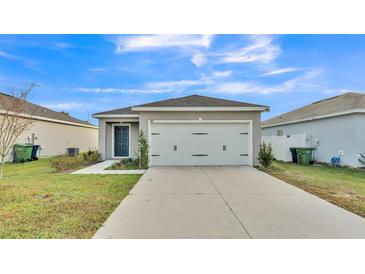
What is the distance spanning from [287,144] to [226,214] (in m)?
12.0

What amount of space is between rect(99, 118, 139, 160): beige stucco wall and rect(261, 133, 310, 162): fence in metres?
9.50

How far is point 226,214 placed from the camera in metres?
Result: 4.64

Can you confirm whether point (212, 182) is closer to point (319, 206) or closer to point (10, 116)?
point (319, 206)

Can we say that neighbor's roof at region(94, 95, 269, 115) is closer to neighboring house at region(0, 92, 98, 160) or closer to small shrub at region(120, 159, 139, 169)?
small shrub at region(120, 159, 139, 169)

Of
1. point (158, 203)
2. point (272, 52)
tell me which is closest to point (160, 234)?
point (158, 203)

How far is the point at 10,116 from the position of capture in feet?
26.2

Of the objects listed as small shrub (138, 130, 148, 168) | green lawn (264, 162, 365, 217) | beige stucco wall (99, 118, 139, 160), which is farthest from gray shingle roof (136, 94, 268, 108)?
green lawn (264, 162, 365, 217)

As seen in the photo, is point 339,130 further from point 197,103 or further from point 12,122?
point 12,122

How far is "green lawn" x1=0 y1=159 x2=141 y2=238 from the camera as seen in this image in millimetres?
3930

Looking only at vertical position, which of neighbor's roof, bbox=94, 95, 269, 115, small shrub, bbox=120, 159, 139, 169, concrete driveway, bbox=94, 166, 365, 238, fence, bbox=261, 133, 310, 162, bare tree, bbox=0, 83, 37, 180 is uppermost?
neighbor's roof, bbox=94, 95, 269, 115

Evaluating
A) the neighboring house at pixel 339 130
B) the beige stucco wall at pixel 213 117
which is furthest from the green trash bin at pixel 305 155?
the beige stucco wall at pixel 213 117

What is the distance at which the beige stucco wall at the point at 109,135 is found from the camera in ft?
47.2

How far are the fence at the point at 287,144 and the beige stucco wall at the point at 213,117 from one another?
189 inches
